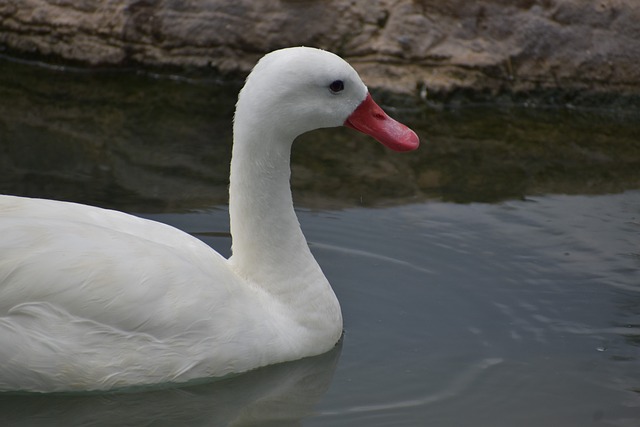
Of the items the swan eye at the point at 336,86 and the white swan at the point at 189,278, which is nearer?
the white swan at the point at 189,278

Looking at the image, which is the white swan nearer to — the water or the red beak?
the red beak

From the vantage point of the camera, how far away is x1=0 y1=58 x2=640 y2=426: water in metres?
5.16

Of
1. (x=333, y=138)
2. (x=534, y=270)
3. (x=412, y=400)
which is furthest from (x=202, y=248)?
(x=333, y=138)

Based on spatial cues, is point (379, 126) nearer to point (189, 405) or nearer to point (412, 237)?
point (412, 237)

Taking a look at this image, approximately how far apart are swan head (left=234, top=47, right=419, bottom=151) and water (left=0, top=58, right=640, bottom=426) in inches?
45.8

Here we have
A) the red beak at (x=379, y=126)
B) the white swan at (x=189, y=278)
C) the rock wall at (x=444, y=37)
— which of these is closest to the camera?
the white swan at (x=189, y=278)

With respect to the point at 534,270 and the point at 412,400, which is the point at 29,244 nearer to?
the point at 412,400

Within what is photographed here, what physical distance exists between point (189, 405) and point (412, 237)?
2.24m

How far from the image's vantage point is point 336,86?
17.6 ft

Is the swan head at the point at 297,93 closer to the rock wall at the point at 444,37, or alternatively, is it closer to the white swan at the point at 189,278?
the white swan at the point at 189,278

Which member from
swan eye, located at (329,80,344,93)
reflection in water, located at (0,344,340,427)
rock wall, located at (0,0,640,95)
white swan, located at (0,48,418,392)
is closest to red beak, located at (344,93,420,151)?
white swan, located at (0,48,418,392)

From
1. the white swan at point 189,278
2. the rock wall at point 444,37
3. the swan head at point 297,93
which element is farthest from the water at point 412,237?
the swan head at point 297,93

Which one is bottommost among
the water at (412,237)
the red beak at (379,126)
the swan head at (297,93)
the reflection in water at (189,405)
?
the reflection in water at (189,405)

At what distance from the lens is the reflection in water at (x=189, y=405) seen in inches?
196
